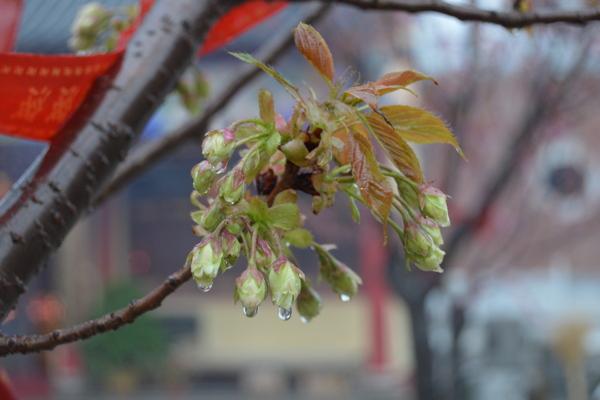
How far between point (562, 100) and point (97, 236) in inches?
251

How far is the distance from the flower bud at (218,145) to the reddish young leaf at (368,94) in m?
0.10

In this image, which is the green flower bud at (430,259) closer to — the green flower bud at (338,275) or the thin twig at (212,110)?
the green flower bud at (338,275)

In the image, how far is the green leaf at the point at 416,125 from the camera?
1.70 feet

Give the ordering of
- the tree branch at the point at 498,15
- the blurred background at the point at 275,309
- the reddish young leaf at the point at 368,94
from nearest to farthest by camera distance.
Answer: the reddish young leaf at the point at 368,94 < the tree branch at the point at 498,15 < the blurred background at the point at 275,309

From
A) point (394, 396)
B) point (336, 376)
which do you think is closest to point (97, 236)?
point (336, 376)

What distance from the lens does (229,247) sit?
0.49m

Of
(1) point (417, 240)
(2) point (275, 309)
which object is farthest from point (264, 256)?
(2) point (275, 309)

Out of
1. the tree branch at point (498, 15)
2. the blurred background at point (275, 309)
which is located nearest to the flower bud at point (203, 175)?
the tree branch at point (498, 15)

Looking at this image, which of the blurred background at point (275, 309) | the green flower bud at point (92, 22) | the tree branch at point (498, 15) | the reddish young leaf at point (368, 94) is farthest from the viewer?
the blurred background at point (275, 309)

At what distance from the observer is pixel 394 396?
6.90 meters

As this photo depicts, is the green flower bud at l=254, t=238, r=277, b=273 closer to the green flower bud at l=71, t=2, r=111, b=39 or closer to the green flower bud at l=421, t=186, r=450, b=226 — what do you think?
the green flower bud at l=421, t=186, r=450, b=226

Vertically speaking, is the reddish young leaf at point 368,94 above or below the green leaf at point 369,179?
above

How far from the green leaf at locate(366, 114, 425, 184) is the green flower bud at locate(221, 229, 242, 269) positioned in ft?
0.45

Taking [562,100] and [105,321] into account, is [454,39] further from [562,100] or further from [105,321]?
[105,321]
